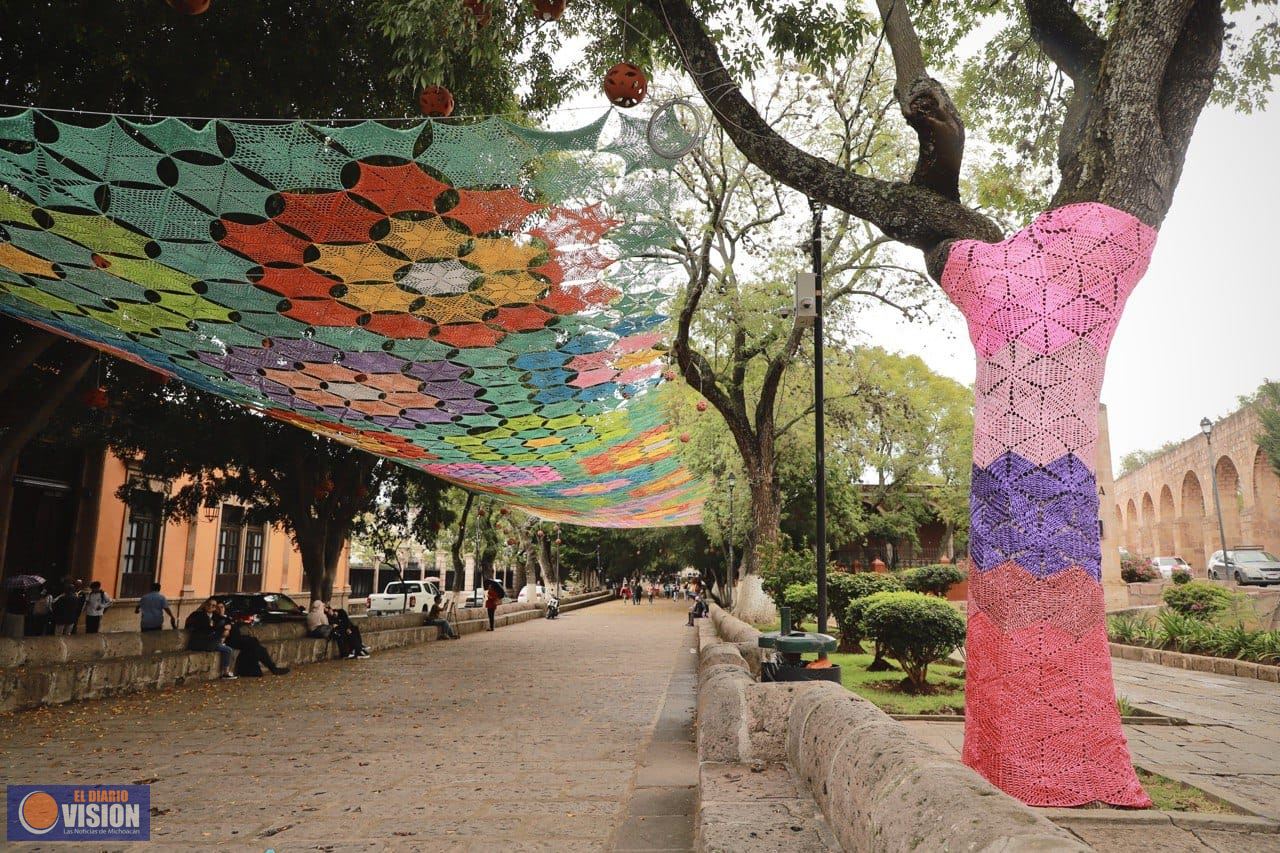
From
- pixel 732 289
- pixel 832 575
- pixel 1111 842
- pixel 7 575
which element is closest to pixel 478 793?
pixel 1111 842

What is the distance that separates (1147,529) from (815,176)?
48.4 metres

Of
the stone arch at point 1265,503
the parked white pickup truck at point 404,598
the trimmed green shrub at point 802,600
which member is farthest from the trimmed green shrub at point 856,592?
the stone arch at point 1265,503

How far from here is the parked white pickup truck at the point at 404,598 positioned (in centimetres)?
2839

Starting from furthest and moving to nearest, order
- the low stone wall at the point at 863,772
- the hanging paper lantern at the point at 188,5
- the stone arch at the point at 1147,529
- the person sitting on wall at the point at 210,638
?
the stone arch at the point at 1147,529 < the person sitting on wall at the point at 210,638 < the hanging paper lantern at the point at 188,5 < the low stone wall at the point at 863,772

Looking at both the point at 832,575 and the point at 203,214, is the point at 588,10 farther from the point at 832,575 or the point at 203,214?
the point at 832,575

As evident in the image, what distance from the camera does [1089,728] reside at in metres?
4.29

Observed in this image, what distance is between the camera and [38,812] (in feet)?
12.8

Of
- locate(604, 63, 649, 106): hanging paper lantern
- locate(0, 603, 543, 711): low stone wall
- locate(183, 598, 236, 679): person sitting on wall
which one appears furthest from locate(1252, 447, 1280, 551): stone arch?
locate(183, 598, 236, 679): person sitting on wall

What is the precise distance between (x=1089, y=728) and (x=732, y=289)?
11659 mm

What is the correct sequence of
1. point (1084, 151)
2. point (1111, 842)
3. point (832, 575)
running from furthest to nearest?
1. point (832, 575)
2. point (1084, 151)
3. point (1111, 842)

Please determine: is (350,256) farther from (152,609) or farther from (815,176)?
(152,609)

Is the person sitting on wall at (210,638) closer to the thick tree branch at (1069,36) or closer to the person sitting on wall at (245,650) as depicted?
the person sitting on wall at (245,650)

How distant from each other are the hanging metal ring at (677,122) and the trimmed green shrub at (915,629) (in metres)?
5.51

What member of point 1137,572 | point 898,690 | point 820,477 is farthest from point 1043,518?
point 1137,572
